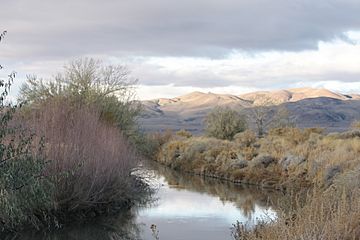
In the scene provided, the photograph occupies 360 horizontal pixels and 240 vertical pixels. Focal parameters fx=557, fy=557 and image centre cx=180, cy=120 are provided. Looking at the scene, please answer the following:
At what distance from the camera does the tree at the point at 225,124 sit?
205 feet

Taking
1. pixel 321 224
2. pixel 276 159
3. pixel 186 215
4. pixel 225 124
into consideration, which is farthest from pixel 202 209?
pixel 225 124

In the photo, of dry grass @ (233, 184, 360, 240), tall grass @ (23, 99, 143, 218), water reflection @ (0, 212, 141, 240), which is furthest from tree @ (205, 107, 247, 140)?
dry grass @ (233, 184, 360, 240)

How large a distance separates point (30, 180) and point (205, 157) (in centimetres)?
3413

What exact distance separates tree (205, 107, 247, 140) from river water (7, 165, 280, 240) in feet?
96.6

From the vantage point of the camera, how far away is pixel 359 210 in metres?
11.4

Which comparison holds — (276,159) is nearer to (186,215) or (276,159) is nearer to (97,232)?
(186,215)

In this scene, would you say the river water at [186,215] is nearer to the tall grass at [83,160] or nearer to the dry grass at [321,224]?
the tall grass at [83,160]

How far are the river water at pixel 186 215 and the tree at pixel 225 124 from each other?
2946 cm

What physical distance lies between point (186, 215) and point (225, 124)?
136 ft

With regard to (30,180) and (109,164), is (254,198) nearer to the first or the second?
(109,164)

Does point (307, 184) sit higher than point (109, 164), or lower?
→ lower

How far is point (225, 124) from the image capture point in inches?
2495

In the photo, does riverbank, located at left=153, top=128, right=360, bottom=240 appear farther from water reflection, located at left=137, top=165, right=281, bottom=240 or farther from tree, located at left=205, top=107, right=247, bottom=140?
tree, located at left=205, top=107, right=247, bottom=140

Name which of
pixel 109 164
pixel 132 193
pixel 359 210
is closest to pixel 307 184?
pixel 132 193
